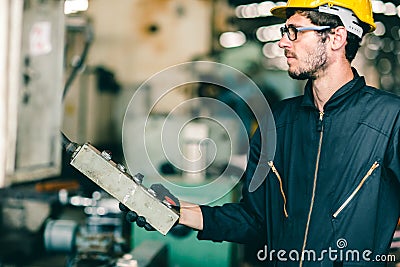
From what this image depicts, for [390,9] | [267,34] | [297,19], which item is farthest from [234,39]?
[297,19]

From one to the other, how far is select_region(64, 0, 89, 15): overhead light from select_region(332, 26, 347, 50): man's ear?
2463 mm

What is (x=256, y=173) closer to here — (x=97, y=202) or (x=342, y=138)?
(x=342, y=138)

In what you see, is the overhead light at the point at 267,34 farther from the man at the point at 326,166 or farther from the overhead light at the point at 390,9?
the man at the point at 326,166

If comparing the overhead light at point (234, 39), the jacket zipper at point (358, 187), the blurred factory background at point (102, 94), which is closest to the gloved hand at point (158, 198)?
the jacket zipper at point (358, 187)

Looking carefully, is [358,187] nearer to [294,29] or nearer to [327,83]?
[327,83]

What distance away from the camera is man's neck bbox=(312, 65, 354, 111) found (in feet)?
7.32

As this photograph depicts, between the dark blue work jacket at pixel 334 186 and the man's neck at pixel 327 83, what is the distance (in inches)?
1.0

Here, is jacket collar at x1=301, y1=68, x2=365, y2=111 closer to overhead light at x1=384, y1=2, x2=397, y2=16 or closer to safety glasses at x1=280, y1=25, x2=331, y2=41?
safety glasses at x1=280, y1=25, x2=331, y2=41

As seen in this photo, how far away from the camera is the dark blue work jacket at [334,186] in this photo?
2100 millimetres

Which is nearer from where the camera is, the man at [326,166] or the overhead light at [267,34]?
the man at [326,166]

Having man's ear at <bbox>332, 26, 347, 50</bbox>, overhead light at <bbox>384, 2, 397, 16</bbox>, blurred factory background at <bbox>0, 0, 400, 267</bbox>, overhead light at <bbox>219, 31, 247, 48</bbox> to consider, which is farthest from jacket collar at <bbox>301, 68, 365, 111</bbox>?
overhead light at <bbox>219, 31, 247, 48</bbox>

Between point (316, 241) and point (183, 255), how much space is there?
4.87 feet

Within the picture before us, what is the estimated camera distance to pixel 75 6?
4.84m

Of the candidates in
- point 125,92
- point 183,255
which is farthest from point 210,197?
point 125,92
